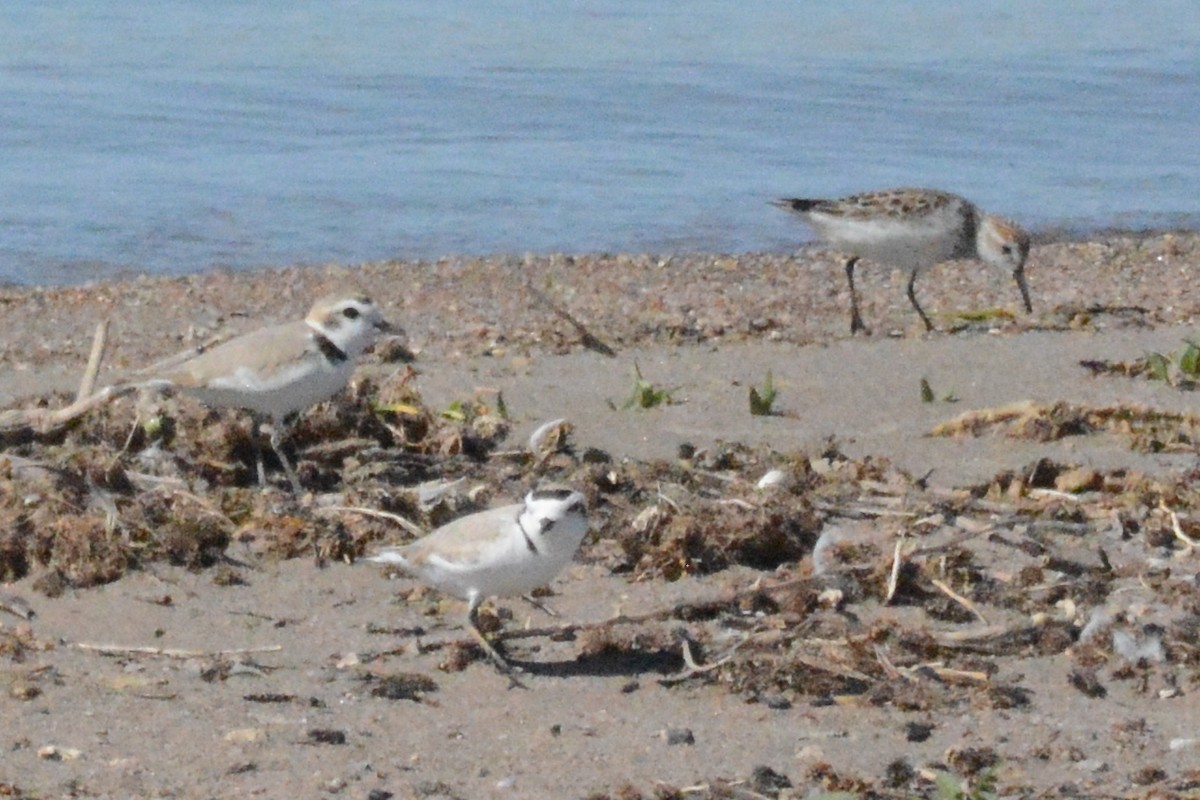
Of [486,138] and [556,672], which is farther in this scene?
[486,138]

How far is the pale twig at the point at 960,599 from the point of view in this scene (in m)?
4.99

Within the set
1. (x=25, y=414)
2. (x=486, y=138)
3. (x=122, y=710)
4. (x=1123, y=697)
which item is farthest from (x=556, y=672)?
(x=486, y=138)

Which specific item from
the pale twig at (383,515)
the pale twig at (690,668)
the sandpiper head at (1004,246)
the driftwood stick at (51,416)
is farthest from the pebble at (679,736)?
the sandpiper head at (1004,246)

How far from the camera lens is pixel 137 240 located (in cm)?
1216

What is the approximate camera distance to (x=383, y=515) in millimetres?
5578

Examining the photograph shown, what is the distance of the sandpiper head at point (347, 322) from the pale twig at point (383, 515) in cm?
54

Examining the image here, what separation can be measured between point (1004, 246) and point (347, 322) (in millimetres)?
5123

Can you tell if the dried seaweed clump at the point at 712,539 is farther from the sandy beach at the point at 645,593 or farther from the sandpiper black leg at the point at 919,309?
the sandpiper black leg at the point at 919,309

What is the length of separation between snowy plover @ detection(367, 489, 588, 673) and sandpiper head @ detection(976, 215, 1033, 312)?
578 cm

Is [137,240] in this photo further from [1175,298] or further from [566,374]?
[1175,298]

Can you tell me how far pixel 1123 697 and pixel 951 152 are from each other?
1167cm

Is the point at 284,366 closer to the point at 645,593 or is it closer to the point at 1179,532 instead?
the point at 645,593

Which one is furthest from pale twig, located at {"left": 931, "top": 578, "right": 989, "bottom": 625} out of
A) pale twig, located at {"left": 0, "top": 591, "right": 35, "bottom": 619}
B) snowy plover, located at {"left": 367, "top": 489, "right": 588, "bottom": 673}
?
pale twig, located at {"left": 0, "top": 591, "right": 35, "bottom": 619}

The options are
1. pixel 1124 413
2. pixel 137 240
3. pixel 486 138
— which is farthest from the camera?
pixel 486 138
